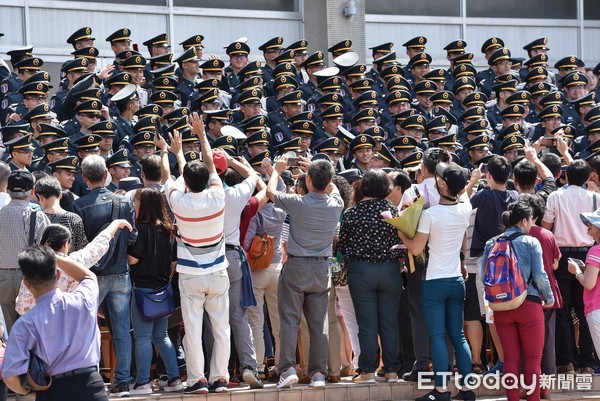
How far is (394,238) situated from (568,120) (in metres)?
7.23

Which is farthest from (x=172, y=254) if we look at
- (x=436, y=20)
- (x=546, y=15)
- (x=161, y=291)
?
(x=546, y=15)

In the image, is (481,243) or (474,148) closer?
(481,243)

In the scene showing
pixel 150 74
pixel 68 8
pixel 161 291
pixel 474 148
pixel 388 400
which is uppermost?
pixel 68 8

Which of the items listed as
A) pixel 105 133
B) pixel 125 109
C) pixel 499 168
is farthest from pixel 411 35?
pixel 499 168

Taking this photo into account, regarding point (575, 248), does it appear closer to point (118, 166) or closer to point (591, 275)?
point (591, 275)

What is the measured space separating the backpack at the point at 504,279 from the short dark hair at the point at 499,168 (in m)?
0.98

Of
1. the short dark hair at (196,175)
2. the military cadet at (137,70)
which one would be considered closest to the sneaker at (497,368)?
the short dark hair at (196,175)

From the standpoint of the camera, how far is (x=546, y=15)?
23.6m

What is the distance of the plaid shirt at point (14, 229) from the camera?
9.73m

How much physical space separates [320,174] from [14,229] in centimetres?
255

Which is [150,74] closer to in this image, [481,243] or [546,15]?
[481,243]

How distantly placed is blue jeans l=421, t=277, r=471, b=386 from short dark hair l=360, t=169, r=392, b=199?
2.81 ft

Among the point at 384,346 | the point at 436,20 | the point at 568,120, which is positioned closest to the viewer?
the point at 384,346

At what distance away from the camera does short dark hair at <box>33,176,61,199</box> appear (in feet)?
32.1
